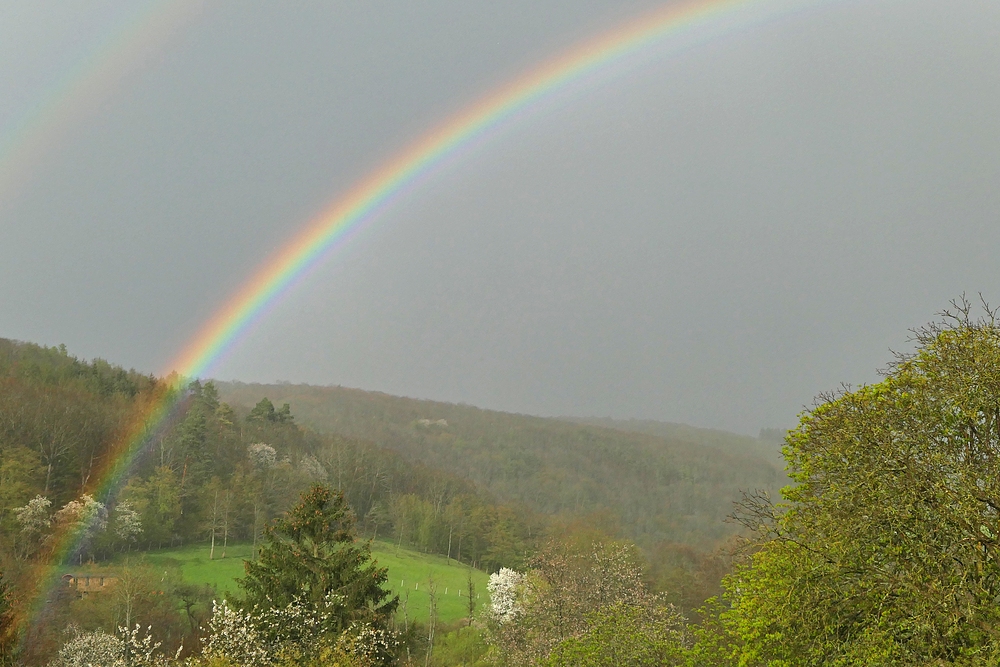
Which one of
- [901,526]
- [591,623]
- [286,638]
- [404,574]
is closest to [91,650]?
[286,638]

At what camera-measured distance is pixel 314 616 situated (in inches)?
1083

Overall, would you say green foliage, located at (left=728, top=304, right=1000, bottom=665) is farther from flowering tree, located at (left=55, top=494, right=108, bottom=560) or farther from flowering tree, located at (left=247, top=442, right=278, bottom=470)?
flowering tree, located at (left=247, top=442, right=278, bottom=470)

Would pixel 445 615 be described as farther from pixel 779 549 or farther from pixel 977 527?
pixel 977 527

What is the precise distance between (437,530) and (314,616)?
85.2m

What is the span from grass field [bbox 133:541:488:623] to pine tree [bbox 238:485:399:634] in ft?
124

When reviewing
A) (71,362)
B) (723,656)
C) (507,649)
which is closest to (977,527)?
(723,656)

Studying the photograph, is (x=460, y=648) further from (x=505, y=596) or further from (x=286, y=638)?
(x=286, y=638)

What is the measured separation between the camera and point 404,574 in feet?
286

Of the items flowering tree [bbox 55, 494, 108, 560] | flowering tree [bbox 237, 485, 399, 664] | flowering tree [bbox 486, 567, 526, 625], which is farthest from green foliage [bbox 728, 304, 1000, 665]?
flowering tree [bbox 55, 494, 108, 560]

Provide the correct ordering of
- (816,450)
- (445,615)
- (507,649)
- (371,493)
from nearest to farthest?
(816,450), (507,649), (445,615), (371,493)

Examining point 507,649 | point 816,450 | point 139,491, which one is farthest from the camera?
point 139,491

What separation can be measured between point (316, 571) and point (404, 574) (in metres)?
62.1

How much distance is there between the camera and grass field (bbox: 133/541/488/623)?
72294 millimetres

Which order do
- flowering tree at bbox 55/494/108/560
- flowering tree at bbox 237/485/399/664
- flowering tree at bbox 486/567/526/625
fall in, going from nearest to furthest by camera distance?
flowering tree at bbox 237/485/399/664, flowering tree at bbox 486/567/526/625, flowering tree at bbox 55/494/108/560
